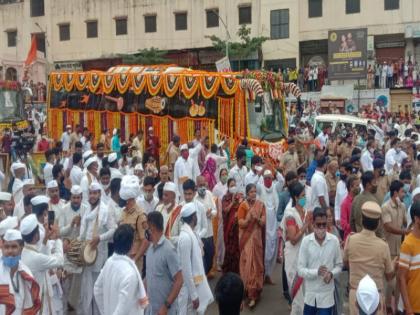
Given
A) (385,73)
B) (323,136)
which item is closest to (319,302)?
(323,136)

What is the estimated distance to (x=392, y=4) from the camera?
1371 inches

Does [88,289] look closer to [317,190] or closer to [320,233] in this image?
[320,233]

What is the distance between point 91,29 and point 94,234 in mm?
36300

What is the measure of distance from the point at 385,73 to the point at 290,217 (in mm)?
26288

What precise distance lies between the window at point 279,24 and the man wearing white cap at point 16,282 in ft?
108

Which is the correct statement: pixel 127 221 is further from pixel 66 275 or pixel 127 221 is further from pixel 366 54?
pixel 366 54

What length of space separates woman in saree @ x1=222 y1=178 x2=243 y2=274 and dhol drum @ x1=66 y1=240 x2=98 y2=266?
2176 millimetres

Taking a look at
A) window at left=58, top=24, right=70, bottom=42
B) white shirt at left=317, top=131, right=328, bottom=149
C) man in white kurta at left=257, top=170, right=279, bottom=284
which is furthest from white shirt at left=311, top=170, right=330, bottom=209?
window at left=58, top=24, right=70, bottom=42

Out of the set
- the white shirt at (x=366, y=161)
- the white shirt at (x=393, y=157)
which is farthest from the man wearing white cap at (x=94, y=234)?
the white shirt at (x=393, y=157)

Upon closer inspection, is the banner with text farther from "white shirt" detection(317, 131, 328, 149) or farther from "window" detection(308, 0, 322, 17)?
"white shirt" detection(317, 131, 328, 149)

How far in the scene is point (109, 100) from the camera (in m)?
19.2

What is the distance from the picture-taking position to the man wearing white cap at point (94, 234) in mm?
6943

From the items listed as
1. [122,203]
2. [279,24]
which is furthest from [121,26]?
[122,203]

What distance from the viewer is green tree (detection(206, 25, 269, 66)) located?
35.0m
